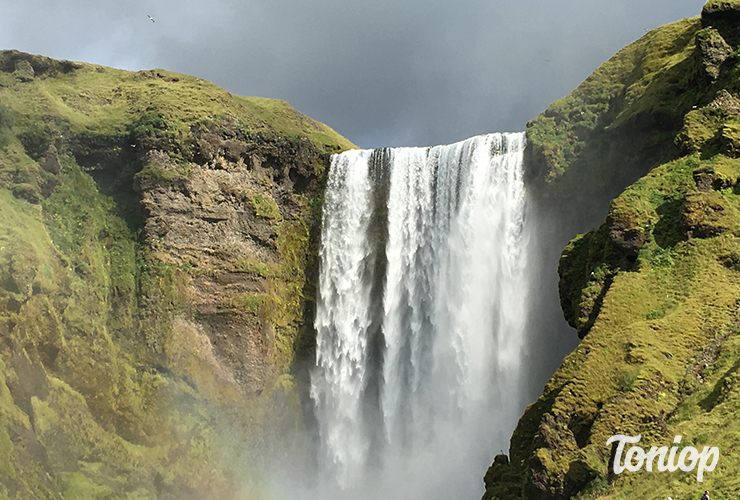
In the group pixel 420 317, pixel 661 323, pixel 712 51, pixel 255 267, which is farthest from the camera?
pixel 255 267

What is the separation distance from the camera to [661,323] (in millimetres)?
13242

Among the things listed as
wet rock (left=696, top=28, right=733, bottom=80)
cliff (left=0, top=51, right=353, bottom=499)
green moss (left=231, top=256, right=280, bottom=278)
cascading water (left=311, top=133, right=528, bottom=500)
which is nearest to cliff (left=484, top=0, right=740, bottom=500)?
wet rock (left=696, top=28, right=733, bottom=80)

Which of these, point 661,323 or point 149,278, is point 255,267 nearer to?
point 149,278

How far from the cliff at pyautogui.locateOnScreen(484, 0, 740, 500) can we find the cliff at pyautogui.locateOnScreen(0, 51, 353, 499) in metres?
17.9

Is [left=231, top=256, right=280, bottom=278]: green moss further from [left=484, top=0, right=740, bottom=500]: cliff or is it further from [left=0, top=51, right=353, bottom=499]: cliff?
[left=484, top=0, right=740, bottom=500]: cliff

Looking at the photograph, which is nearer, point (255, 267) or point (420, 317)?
point (420, 317)

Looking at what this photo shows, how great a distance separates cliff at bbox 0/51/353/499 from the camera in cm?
2445

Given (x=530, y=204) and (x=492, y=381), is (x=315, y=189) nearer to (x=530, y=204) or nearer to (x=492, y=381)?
(x=530, y=204)

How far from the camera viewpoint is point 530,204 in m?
27.8

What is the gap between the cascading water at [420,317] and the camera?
27.3 meters

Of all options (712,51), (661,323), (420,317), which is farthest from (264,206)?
(661,323)

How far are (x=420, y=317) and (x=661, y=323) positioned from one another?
1779 centimetres

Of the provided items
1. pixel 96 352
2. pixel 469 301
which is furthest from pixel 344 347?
pixel 96 352

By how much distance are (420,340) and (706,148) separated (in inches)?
661
